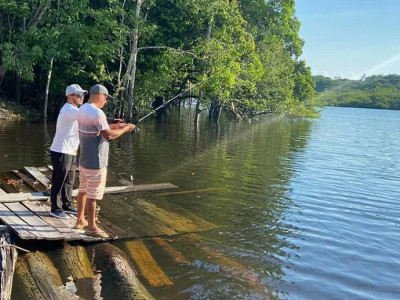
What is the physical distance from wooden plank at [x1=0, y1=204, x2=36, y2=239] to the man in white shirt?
67 centimetres

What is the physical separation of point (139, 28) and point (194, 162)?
1335cm

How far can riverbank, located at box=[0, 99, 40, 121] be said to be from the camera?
27.6 metres

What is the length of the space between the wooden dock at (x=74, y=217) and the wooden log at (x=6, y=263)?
0.23 m

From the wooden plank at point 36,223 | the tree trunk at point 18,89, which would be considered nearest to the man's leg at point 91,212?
the wooden plank at point 36,223

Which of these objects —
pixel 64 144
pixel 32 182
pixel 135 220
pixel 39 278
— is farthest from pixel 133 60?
pixel 39 278

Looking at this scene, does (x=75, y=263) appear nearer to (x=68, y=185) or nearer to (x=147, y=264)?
(x=147, y=264)

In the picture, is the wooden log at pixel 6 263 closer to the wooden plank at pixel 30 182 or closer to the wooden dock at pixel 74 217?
the wooden dock at pixel 74 217

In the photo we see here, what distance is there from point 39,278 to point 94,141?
215 cm

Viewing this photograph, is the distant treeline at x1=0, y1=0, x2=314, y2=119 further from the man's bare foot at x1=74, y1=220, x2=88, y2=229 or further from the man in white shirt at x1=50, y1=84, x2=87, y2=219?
the man's bare foot at x1=74, y1=220, x2=88, y2=229

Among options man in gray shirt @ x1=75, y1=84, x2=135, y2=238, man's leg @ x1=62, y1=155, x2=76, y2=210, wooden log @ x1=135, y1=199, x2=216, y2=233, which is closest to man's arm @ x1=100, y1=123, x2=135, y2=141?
man in gray shirt @ x1=75, y1=84, x2=135, y2=238

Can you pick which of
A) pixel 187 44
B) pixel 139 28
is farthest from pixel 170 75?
pixel 139 28

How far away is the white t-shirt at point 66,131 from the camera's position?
706 cm

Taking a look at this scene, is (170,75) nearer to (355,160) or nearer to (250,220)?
(355,160)

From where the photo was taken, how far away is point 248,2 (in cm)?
4209
